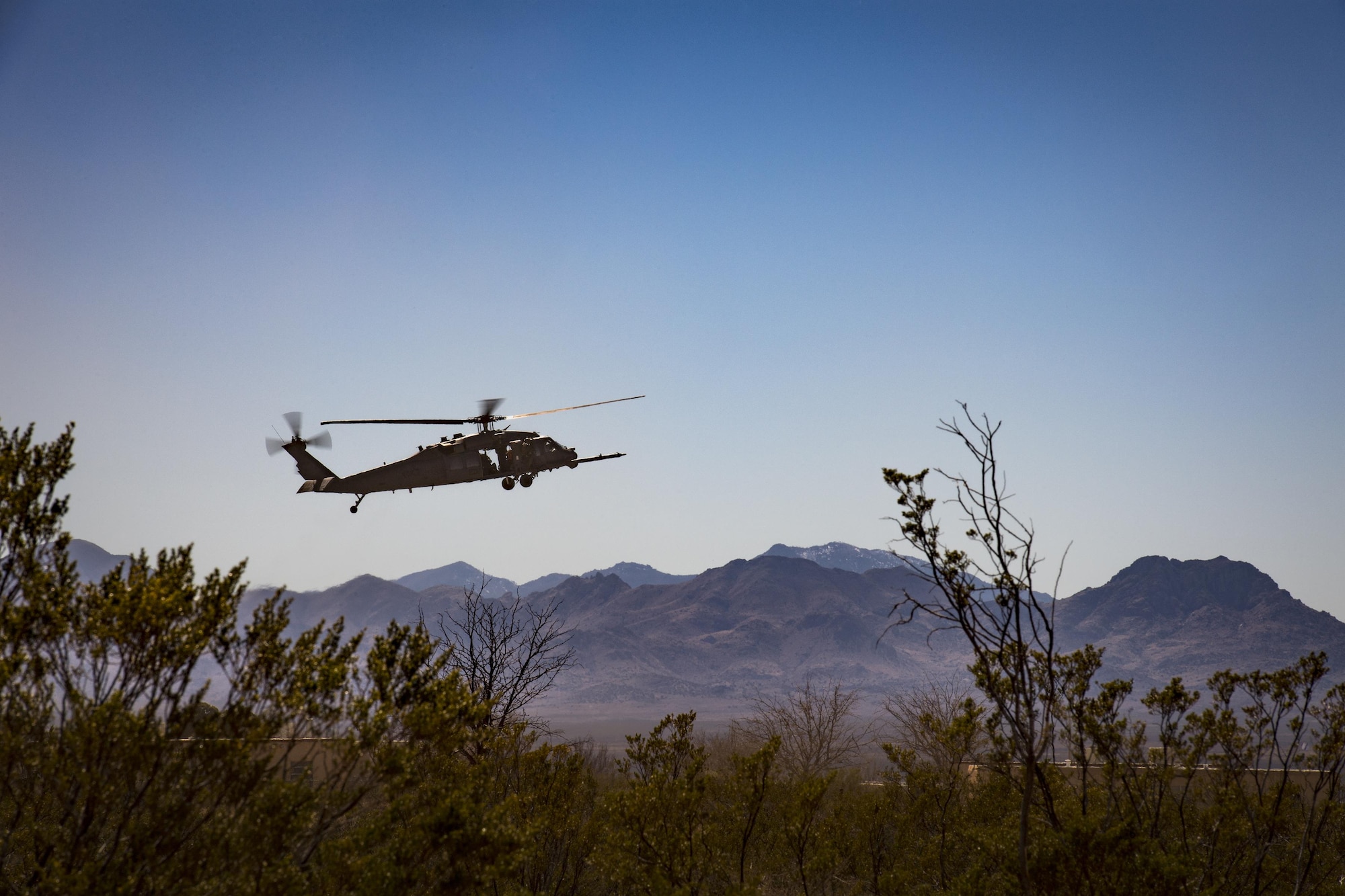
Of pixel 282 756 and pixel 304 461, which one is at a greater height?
pixel 304 461

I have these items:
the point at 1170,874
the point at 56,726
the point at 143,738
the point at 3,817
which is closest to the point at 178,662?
the point at 143,738

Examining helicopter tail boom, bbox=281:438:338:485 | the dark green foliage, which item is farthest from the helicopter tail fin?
the dark green foliage

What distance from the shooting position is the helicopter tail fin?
25859 mm

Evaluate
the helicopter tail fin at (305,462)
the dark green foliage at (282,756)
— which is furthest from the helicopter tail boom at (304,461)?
the dark green foliage at (282,756)

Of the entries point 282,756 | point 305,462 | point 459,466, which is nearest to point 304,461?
point 305,462

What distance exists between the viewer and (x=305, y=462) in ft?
85.3

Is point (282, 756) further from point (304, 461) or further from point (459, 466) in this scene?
point (304, 461)

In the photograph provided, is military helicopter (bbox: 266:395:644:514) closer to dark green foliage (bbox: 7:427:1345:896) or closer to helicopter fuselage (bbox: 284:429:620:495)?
helicopter fuselage (bbox: 284:429:620:495)

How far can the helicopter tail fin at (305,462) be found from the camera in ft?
84.8

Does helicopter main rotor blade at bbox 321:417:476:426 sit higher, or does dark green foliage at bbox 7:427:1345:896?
helicopter main rotor blade at bbox 321:417:476:426

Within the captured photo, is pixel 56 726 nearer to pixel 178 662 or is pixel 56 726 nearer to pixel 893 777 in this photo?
pixel 178 662

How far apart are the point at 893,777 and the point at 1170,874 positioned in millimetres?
13278

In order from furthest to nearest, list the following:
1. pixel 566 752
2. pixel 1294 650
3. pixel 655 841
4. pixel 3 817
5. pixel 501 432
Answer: pixel 1294 650 → pixel 501 432 → pixel 3 817 → pixel 566 752 → pixel 655 841

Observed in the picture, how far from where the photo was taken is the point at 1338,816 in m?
15.9
